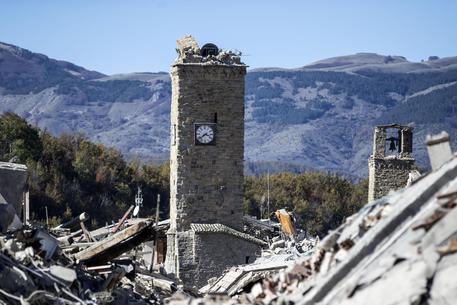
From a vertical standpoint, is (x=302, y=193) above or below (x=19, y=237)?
below

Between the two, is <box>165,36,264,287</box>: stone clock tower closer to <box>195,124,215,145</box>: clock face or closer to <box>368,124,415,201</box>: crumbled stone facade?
<box>195,124,215,145</box>: clock face

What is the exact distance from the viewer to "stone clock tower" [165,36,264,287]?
122 feet

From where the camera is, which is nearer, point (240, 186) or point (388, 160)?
point (388, 160)

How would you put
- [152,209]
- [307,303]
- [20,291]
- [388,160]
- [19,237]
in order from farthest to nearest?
[152,209] < [388,160] < [19,237] < [20,291] < [307,303]

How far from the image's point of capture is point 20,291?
11.1 metres

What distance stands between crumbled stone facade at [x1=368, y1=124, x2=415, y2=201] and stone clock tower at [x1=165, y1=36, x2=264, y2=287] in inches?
179

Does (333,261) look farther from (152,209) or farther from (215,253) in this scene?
(152,209)

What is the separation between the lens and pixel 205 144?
37594 mm

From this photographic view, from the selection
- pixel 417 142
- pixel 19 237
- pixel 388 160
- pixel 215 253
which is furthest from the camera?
pixel 417 142

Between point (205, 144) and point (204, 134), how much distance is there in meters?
0.26

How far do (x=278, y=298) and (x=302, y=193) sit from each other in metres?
67.1

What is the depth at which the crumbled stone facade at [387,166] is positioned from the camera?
32812 mm

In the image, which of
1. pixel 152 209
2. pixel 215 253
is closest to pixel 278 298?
pixel 215 253

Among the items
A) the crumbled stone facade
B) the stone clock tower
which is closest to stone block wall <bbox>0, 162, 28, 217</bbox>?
the crumbled stone facade
